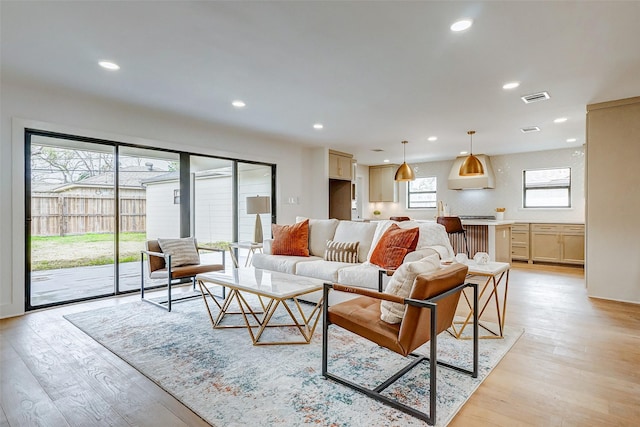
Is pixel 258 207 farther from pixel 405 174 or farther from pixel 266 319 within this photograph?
pixel 405 174

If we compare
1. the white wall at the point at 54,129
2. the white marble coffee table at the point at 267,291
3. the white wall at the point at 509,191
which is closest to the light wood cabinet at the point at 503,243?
the white wall at the point at 509,191

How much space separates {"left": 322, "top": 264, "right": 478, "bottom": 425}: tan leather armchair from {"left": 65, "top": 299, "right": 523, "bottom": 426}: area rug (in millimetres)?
63

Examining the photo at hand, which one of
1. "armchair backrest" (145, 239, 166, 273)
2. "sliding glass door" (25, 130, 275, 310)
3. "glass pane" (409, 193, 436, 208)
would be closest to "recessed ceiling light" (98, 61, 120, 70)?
"sliding glass door" (25, 130, 275, 310)

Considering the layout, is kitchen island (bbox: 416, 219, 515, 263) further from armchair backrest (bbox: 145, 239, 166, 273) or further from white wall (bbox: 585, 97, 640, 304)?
armchair backrest (bbox: 145, 239, 166, 273)

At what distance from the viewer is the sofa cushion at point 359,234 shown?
4027mm

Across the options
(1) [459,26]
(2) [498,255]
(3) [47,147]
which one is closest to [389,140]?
(2) [498,255]

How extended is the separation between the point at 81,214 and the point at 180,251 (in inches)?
53.0

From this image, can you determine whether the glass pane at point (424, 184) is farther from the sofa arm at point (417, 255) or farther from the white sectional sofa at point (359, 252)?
the sofa arm at point (417, 255)

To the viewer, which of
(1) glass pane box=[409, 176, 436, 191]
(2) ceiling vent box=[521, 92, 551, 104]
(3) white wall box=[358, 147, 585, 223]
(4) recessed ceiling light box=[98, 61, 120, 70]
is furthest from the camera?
(1) glass pane box=[409, 176, 436, 191]

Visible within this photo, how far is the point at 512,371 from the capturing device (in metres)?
2.34

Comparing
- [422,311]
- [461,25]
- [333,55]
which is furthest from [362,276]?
[461,25]

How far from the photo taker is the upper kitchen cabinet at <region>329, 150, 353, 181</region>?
7.34 m

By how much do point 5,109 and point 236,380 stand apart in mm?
3713

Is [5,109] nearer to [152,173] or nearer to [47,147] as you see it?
[47,147]
